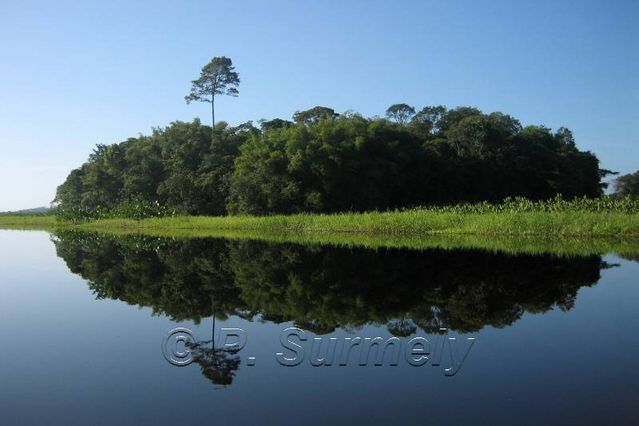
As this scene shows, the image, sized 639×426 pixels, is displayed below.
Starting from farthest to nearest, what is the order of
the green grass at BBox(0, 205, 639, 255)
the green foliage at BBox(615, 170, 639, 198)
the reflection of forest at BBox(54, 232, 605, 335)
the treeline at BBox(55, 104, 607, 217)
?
1. the green foliage at BBox(615, 170, 639, 198)
2. the treeline at BBox(55, 104, 607, 217)
3. the green grass at BBox(0, 205, 639, 255)
4. the reflection of forest at BBox(54, 232, 605, 335)

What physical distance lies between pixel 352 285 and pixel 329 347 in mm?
4650

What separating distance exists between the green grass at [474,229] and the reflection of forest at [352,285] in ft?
12.6

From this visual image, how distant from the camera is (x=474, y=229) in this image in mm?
24828

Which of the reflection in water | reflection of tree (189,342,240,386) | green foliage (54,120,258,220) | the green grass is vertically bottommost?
reflection of tree (189,342,240,386)

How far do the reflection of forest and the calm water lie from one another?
6cm

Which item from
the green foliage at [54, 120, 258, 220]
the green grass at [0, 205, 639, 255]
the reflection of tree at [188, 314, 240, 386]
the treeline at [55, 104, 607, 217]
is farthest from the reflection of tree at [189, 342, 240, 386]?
the green foliage at [54, 120, 258, 220]

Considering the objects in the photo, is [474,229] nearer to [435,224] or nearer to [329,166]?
[435,224]

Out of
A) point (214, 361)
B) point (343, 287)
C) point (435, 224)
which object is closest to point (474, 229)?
point (435, 224)

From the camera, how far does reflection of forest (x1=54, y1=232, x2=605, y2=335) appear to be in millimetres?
8078

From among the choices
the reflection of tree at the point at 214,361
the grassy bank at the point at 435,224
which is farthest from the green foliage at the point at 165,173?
the reflection of tree at the point at 214,361

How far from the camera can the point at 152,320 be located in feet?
26.8

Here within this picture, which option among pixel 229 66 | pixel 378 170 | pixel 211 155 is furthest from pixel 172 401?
pixel 229 66

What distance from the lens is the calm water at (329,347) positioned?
15.1ft

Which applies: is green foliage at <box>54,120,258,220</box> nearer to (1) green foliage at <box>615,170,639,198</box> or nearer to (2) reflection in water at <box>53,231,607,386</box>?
(2) reflection in water at <box>53,231,607,386</box>
